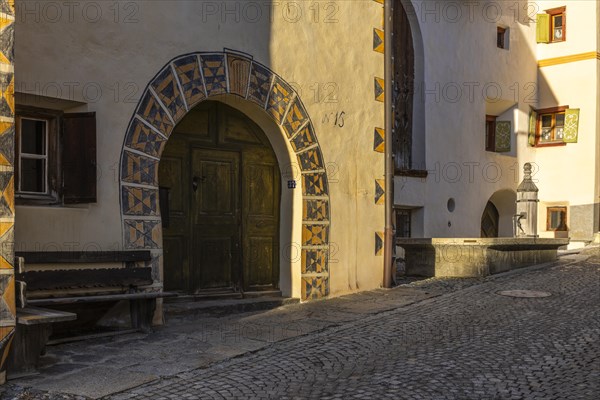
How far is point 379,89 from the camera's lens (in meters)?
11.5

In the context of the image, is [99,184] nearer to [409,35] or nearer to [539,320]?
[539,320]

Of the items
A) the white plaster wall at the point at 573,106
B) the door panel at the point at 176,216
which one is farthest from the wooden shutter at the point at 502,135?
the door panel at the point at 176,216

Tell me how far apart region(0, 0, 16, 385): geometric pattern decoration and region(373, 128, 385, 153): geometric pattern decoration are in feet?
21.5

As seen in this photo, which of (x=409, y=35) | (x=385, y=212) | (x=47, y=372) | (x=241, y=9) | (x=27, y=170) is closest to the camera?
(x=47, y=372)

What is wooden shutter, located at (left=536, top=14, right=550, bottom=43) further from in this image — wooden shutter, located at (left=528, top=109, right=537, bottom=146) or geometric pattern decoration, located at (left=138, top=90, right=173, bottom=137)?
geometric pattern decoration, located at (left=138, top=90, right=173, bottom=137)

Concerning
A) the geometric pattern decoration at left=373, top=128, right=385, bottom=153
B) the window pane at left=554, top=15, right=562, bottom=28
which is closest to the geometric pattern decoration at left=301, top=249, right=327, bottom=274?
the geometric pattern decoration at left=373, top=128, right=385, bottom=153

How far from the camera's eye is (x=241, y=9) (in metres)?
9.27

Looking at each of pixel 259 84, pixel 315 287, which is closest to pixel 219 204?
pixel 259 84

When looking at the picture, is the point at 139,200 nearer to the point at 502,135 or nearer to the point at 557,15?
the point at 502,135

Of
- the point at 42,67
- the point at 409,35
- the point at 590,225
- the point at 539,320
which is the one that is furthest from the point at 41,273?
the point at 590,225

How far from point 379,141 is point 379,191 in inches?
30.8

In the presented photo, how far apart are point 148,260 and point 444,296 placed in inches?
177

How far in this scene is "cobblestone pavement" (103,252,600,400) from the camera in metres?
5.52

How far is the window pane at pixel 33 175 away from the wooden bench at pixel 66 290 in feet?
2.54
